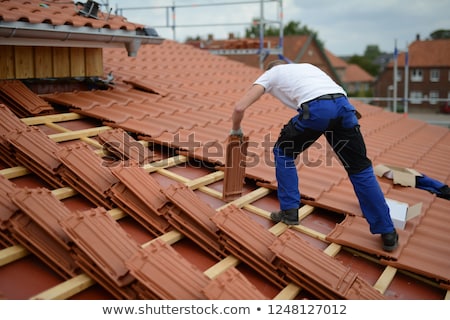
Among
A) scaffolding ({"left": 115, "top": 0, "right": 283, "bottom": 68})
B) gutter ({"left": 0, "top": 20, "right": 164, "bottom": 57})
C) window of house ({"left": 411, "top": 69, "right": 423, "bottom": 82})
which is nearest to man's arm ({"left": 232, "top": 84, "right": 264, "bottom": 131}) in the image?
gutter ({"left": 0, "top": 20, "right": 164, "bottom": 57})

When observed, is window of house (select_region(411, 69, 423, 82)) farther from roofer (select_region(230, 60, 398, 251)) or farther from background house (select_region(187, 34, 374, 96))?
roofer (select_region(230, 60, 398, 251))

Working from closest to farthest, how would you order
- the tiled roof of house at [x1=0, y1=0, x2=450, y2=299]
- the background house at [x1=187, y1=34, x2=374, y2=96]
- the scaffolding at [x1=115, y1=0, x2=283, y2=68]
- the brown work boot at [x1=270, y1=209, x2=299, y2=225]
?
1. the tiled roof of house at [x1=0, y1=0, x2=450, y2=299]
2. the brown work boot at [x1=270, y1=209, x2=299, y2=225]
3. the scaffolding at [x1=115, y1=0, x2=283, y2=68]
4. the background house at [x1=187, y1=34, x2=374, y2=96]

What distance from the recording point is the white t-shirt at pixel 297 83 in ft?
9.78

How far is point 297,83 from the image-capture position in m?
3.04

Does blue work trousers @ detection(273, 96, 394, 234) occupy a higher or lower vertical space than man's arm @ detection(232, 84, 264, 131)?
lower

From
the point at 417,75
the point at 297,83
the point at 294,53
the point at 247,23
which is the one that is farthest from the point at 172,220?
the point at 294,53

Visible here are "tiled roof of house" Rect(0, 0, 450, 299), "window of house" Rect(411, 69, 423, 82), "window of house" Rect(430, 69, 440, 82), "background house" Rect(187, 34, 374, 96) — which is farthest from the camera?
"window of house" Rect(411, 69, 423, 82)

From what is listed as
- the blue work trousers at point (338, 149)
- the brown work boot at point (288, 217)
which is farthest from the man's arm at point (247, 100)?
the brown work boot at point (288, 217)

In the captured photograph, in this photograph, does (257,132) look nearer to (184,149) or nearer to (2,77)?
(184,149)

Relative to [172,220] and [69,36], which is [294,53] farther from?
[172,220]

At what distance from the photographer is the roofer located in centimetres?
295

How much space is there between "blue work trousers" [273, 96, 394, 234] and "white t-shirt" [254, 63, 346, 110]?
74mm
